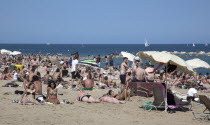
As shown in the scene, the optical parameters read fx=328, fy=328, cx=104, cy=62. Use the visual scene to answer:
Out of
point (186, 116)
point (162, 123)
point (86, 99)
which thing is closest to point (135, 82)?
point (86, 99)

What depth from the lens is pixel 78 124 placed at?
6957mm

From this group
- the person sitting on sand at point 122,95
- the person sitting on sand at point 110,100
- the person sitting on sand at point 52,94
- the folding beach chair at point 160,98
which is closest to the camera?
the folding beach chair at point 160,98

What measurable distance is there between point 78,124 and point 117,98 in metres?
3.47

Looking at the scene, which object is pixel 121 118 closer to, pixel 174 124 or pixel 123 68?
pixel 174 124

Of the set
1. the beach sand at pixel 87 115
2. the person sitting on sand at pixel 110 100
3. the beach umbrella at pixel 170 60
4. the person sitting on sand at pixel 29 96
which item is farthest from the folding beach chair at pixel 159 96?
the person sitting on sand at pixel 29 96

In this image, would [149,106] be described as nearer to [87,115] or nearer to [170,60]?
[170,60]

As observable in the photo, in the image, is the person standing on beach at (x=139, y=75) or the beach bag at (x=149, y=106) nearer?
the beach bag at (x=149, y=106)

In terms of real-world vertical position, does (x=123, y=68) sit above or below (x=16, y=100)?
above

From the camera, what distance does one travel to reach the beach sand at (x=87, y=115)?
283 inches

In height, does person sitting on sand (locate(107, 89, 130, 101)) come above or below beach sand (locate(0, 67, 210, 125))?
above

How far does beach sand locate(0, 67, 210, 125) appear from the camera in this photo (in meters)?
7.20

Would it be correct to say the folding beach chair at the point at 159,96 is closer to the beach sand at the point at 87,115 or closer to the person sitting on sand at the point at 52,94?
the beach sand at the point at 87,115

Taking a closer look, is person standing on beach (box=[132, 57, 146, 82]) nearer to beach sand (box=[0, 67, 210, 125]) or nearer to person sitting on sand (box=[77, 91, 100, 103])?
beach sand (box=[0, 67, 210, 125])

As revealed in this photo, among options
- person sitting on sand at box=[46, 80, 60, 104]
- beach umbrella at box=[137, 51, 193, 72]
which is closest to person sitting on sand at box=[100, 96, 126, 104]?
person sitting on sand at box=[46, 80, 60, 104]
